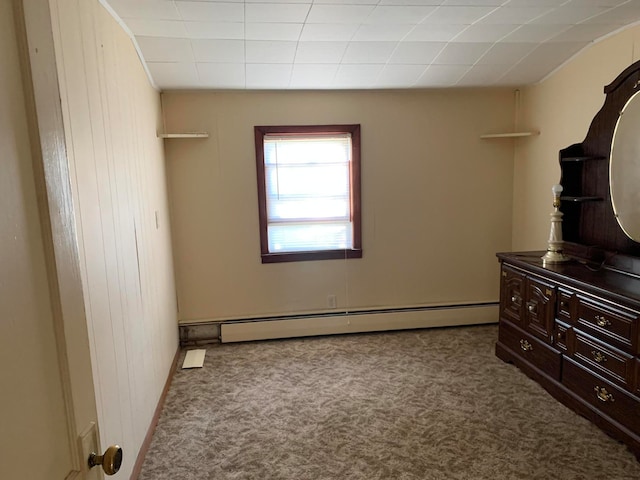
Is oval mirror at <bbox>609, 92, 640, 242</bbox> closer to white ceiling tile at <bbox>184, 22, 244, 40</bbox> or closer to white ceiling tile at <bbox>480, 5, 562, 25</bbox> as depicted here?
white ceiling tile at <bbox>480, 5, 562, 25</bbox>

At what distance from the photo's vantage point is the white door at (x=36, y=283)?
59 cm

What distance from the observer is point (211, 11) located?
→ 7.97ft

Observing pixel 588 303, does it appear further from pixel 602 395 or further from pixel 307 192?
pixel 307 192

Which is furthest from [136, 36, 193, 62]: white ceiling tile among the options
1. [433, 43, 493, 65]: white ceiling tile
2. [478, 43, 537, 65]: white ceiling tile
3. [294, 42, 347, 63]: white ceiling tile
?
[478, 43, 537, 65]: white ceiling tile

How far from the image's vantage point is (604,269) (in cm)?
266

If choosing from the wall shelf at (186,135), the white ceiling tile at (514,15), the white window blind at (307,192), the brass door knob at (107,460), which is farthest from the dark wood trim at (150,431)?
the white ceiling tile at (514,15)

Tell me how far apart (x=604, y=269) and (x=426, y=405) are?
1377mm

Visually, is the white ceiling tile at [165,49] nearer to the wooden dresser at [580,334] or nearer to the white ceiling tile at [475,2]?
Answer: the white ceiling tile at [475,2]

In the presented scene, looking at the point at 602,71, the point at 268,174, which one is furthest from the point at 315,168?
the point at 602,71

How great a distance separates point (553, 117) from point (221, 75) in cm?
266

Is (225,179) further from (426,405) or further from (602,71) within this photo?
(602,71)

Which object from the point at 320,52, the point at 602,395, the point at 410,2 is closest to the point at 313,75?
the point at 320,52

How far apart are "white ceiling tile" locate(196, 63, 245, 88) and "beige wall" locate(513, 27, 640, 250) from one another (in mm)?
2480

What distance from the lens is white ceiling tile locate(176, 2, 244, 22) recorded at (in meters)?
2.36
